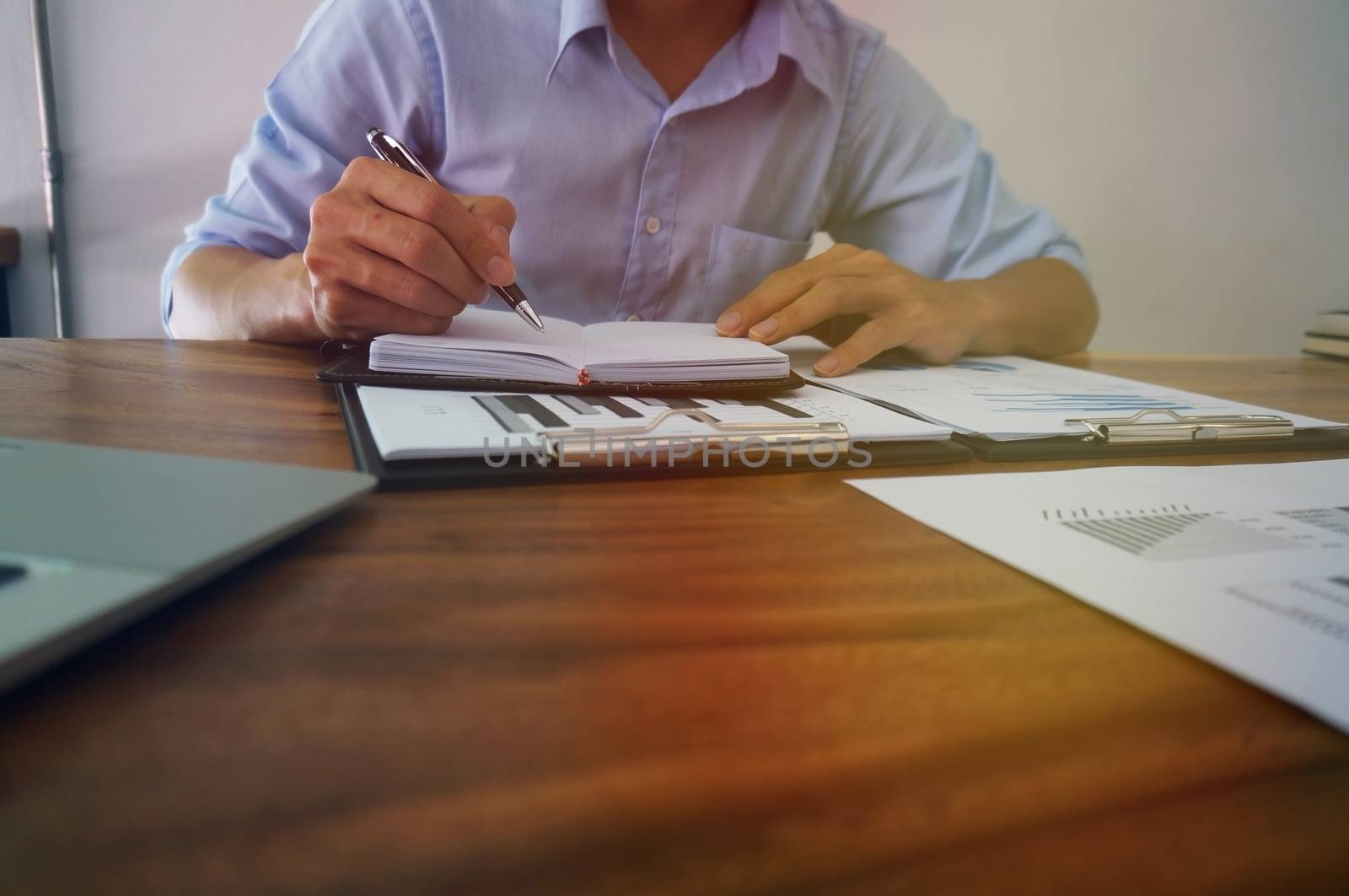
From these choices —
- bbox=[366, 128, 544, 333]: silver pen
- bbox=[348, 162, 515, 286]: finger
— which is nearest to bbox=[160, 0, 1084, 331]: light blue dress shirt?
bbox=[366, 128, 544, 333]: silver pen

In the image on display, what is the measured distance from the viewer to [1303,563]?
0.27m

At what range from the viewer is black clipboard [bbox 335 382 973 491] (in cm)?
32

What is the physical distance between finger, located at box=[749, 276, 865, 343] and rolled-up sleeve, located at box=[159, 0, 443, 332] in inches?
17.9

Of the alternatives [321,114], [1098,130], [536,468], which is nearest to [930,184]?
[321,114]

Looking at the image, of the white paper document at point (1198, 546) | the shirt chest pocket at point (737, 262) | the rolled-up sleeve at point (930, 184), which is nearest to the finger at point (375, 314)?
the white paper document at point (1198, 546)

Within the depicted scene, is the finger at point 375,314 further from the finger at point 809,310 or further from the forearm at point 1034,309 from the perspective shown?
the forearm at point 1034,309

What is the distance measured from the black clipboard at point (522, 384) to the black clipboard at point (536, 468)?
25 millimetres

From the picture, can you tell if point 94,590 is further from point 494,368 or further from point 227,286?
point 227,286

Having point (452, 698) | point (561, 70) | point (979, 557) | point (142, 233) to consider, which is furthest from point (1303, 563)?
point (142, 233)

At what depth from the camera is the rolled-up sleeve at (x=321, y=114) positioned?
0.76 meters

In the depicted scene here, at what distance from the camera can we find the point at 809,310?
0.62m

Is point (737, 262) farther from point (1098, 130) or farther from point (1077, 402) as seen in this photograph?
point (1098, 130)

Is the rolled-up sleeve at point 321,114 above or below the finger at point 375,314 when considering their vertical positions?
above

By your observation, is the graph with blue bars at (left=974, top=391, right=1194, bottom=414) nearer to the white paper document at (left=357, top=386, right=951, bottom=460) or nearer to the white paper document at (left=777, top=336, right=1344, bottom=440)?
the white paper document at (left=777, top=336, right=1344, bottom=440)
